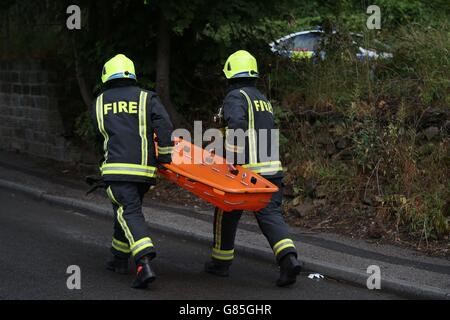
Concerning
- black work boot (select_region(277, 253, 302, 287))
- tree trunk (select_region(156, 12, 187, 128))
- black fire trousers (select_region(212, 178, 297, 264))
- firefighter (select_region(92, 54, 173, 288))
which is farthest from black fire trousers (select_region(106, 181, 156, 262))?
tree trunk (select_region(156, 12, 187, 128))

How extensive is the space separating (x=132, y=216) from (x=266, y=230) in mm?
1167

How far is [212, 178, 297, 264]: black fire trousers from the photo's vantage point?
734cm

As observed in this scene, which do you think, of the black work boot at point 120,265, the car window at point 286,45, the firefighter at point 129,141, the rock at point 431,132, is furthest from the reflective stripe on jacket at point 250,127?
the car window at point 286,45

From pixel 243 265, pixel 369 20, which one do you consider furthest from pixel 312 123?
pixel 243 265

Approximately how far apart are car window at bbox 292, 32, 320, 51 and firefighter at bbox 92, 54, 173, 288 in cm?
529

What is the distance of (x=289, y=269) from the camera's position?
725cm

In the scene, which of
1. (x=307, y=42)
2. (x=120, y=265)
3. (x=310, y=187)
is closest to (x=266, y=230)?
(x=120, y=265)

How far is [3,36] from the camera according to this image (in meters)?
15.7

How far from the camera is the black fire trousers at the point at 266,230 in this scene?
24.1 ft

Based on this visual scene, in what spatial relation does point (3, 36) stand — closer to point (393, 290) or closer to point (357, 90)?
point (357, 90)

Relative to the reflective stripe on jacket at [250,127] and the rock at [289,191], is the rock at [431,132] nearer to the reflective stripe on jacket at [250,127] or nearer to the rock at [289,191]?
the rock at [289,191]

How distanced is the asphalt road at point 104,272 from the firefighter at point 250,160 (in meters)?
0.22

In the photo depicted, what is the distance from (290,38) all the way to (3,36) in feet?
19.1

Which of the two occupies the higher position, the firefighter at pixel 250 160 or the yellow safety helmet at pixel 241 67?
the yellow safety helmet at pixel 241 67
